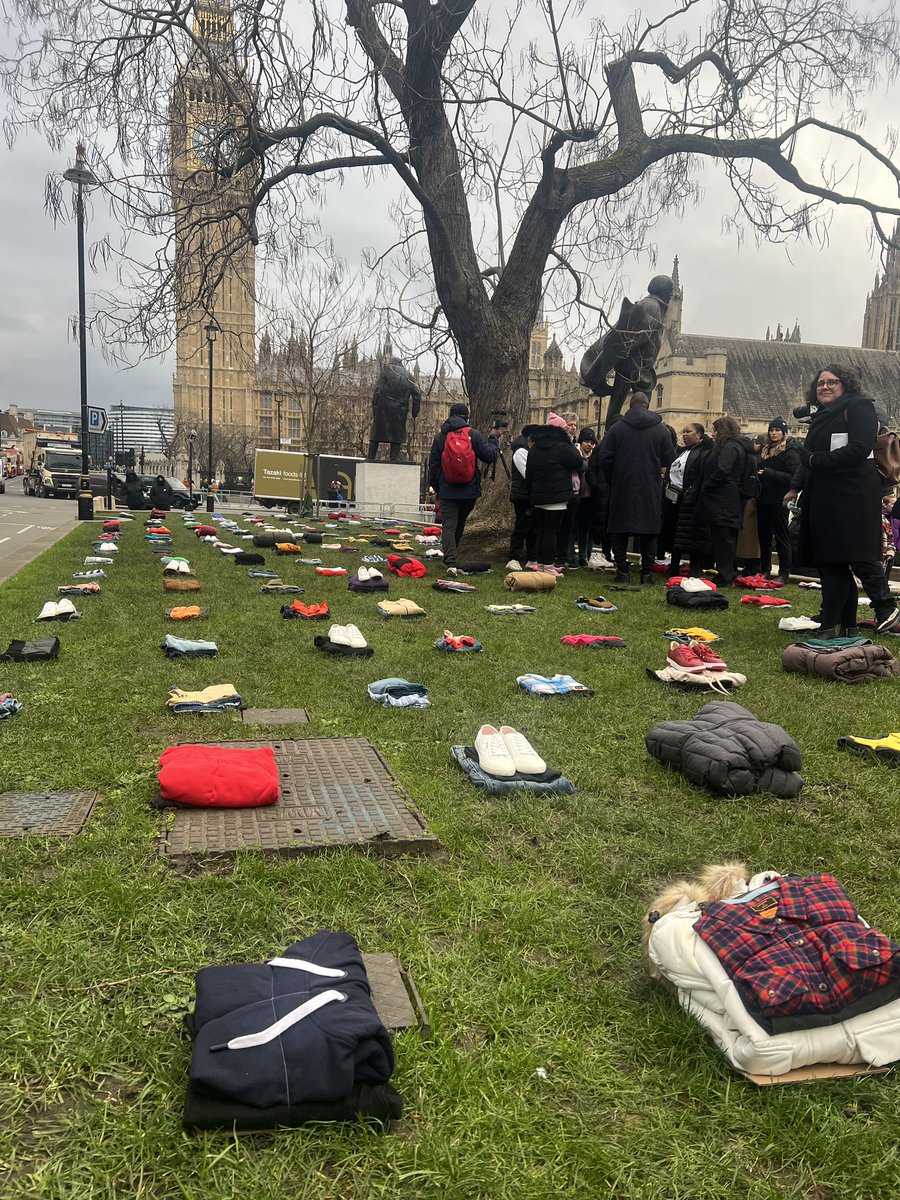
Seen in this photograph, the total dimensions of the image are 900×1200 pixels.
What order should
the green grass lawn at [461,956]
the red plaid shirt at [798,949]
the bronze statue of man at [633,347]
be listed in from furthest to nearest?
the bronze statue of man at [633,347]
the red plaid shirt at [798,949]
the green grass lawn at [461,956]

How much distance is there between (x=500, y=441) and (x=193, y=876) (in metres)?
11.5

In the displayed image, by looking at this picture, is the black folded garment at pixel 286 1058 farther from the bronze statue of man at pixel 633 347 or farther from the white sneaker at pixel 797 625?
the bronze statue of man at pixel 633 347

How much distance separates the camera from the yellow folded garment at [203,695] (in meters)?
5.00

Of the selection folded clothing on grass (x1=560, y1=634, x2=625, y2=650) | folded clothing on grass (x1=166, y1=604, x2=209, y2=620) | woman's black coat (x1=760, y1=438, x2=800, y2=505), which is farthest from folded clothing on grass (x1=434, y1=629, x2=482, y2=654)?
woman's black coat (x1=760, y1=438, x2=800, y2=505)

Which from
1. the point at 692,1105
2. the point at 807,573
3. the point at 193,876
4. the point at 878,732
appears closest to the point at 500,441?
the point at 807,573

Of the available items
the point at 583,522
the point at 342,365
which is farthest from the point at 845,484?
the point at 342,365

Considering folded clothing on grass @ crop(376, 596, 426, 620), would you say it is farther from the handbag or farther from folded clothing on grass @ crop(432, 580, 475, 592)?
the handbag

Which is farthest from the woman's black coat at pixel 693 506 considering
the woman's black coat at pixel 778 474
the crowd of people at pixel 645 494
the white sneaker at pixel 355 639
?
the white sneaker at pixel 355 639

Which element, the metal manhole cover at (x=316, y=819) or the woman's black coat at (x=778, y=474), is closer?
the metal manhole cover at (x=316, y=819)

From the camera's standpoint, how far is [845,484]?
7.07 metres

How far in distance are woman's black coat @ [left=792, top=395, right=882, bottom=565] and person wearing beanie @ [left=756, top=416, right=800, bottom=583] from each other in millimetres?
4406

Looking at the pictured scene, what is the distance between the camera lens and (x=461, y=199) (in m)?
13.7

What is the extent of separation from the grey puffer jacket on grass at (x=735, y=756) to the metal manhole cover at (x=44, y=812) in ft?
9.02

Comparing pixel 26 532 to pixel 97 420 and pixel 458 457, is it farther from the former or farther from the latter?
pixel 458 457
